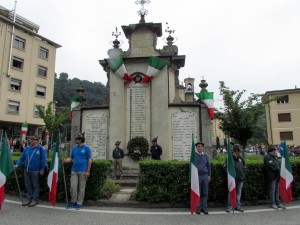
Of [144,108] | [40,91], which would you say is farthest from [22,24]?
[144,108]

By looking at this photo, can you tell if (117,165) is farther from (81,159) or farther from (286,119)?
(286,119)

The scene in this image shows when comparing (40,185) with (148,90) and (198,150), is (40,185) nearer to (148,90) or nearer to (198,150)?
(198,150)

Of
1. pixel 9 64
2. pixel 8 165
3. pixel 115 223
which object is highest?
pixel 9 64

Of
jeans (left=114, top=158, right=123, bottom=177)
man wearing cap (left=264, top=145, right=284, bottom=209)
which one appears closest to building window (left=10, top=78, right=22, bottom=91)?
jeans (left=114, top=158, right=123, bottom=177)

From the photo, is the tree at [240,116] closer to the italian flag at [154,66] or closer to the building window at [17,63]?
the italian flag at [154,66]

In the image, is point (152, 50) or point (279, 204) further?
point (152, 50)

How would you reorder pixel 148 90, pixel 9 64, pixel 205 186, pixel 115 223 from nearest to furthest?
pixel 115 223 < pixel 205 186 < pixel 148 90 < pixel 9 64

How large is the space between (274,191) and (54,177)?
5.89 m

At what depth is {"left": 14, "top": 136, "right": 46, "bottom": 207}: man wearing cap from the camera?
715 centimetres

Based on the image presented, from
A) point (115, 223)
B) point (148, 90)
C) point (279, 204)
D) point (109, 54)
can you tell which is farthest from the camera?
point (109, 54)

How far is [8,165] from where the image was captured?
6.91 metres

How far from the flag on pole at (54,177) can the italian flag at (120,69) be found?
5.54 meters

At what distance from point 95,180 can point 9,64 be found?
33565 mm

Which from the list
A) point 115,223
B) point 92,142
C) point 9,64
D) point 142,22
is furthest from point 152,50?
point 9,64
